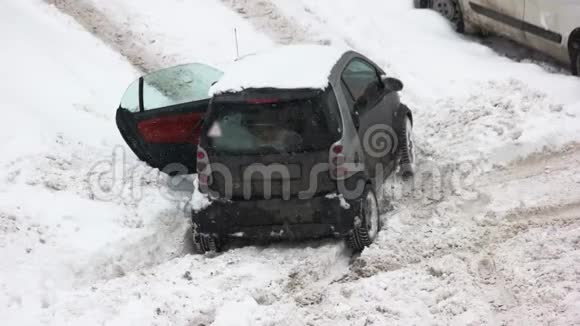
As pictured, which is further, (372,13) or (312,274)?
(372,13)

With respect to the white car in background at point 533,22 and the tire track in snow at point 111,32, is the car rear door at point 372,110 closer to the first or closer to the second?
the white car in background at point 533,22

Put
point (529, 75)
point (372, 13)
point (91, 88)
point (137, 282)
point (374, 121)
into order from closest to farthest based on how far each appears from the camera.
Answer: point (137, 282)
point (374, 121)
point (529, 75)
point (91, 88)
point (372, 13)

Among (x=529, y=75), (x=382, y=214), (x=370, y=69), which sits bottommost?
(x=382, y=214)

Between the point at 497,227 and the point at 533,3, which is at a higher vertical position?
the point at 533,3

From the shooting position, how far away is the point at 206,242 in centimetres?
672

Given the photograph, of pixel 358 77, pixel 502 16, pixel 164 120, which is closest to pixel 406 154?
pixel 358 77

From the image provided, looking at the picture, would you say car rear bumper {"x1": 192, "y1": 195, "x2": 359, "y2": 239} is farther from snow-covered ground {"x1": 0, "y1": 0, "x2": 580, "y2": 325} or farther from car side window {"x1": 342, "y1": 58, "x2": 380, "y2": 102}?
car side window {"x1": 342, "y1": 58, "x2": 380, "y2": 102}

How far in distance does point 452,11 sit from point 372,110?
5366 mm

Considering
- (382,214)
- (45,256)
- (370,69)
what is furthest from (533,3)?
(45,256)

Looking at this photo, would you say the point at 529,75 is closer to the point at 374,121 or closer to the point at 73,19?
the point at 374,121

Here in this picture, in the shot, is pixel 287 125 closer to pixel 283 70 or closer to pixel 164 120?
pixel 283 70

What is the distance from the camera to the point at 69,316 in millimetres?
5676

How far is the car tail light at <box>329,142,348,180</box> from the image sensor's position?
6.21 metres

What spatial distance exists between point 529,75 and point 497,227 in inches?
149
